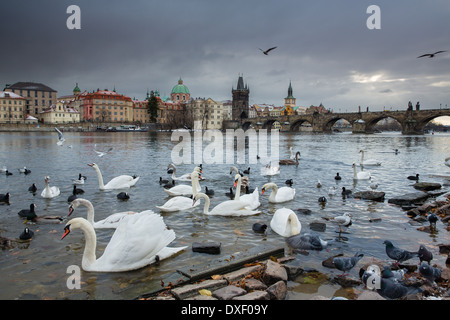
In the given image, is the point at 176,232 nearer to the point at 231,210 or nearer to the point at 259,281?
the point at 231,210

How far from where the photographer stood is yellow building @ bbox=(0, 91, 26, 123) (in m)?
113

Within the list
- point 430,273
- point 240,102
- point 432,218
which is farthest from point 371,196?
point 240,102

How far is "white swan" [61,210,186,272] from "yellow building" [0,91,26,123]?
12991cm

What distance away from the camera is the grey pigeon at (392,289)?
4355mm

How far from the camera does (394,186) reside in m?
13.0

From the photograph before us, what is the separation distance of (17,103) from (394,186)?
137607 mm

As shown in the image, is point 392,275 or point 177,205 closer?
point 392,275

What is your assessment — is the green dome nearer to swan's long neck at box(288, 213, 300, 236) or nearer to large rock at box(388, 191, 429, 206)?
large rock at box(388, 191, 429, 206)

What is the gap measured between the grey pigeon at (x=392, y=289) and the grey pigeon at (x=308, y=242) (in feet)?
5.43

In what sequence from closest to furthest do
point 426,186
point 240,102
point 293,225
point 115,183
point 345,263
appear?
point 345,263 < point 293,225 < point 115,183 < point 426,186 < point 240,102

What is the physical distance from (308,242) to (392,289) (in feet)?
6.42

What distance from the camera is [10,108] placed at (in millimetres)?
114812

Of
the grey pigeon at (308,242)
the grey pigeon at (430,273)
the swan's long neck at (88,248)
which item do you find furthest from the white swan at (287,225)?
the swan's long neck at (88,248)

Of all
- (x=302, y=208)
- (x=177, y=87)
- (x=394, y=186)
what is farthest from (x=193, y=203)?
(x=177, y=87)
